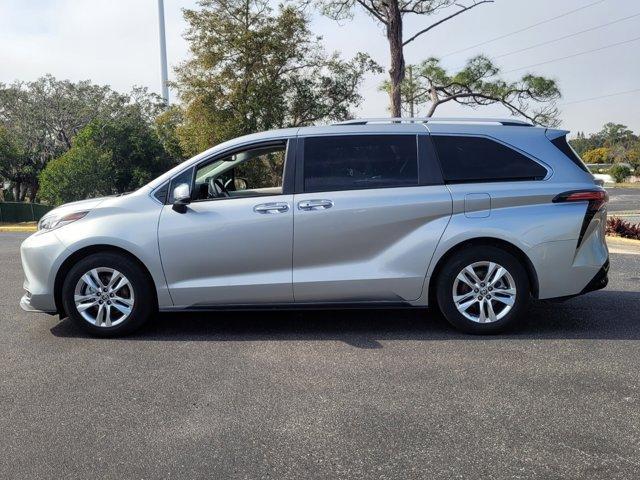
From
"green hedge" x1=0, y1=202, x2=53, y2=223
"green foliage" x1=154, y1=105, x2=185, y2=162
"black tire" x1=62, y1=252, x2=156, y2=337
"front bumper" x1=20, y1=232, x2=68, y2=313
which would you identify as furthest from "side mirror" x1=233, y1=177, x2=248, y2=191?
"green hedge" x1=0, y1=202, x2=53, y2=223

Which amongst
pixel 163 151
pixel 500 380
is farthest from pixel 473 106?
pixel 163 151

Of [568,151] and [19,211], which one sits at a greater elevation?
[568,151]

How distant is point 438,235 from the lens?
5250 mm

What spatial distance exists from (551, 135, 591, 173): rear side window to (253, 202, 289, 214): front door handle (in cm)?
247

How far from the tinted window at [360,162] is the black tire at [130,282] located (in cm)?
166

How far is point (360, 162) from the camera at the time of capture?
17.8 feet

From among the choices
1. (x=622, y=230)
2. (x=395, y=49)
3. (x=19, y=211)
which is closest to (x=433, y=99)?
(x=395, y=49)

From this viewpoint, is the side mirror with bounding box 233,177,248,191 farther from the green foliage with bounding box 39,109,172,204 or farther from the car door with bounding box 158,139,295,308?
the green foliage with bounding box 39,109,172,204

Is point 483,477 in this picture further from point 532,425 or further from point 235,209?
point 235,209

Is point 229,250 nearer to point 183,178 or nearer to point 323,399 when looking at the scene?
point 183,178

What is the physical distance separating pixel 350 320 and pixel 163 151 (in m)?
39.9

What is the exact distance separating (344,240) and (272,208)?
680 mm

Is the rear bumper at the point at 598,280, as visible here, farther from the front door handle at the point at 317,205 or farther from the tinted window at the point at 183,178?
the tinted window at the point at 183,178

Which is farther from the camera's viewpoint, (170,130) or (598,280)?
(170,130)
